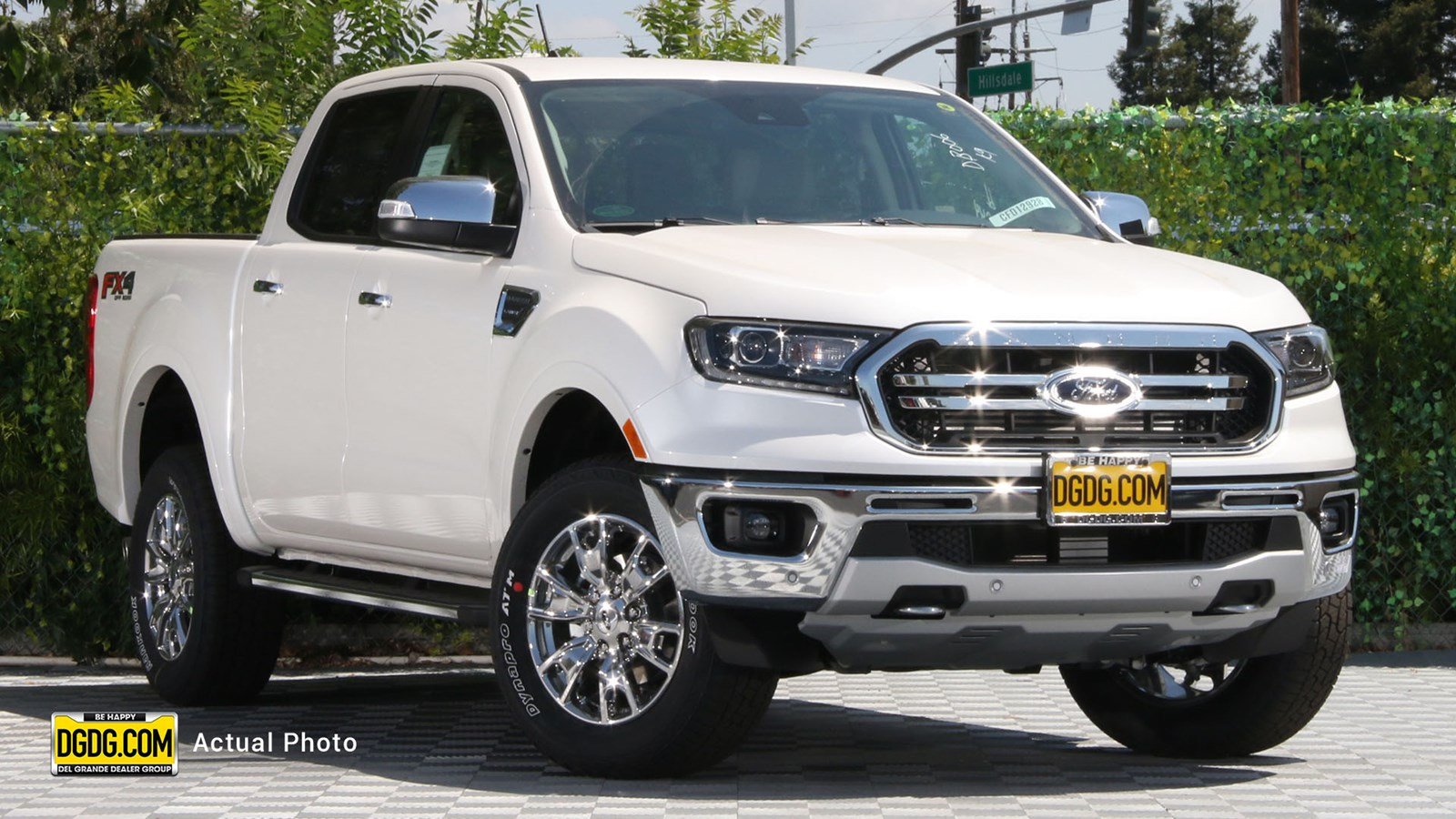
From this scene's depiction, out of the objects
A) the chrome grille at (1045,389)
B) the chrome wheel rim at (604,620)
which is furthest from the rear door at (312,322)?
the chrome grille at (1045,389)

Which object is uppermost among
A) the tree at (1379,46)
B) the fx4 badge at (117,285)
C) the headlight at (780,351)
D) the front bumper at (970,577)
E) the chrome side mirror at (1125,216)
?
the tree at (1379,46)

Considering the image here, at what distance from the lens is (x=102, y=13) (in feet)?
54.7

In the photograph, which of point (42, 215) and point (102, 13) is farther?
point (102, 13)

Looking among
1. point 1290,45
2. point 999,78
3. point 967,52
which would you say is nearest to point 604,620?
point 999,78

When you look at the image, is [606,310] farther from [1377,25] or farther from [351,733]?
[1377,25]

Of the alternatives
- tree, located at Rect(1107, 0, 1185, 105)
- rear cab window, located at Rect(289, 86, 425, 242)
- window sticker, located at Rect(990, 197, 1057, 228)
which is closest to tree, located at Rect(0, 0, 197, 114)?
rear cab window, located at Rect(289, 86, 425, 242)

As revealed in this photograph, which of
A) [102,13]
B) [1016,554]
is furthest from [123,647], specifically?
[102,13]

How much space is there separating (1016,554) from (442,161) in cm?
262

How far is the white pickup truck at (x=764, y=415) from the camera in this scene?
5.77m

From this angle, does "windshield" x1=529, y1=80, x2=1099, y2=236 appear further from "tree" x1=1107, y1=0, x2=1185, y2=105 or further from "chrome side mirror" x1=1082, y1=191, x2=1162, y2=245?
"tree" x1=1107, y1=0, x2=1185, y2=105

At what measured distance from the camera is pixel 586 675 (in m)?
6.32

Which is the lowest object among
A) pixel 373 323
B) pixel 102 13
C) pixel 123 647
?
pixel 123 647

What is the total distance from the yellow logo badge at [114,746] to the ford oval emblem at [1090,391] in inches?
109

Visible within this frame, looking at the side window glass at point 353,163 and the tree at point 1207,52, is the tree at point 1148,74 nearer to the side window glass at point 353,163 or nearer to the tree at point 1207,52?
the tree at point 1207,52
